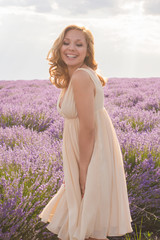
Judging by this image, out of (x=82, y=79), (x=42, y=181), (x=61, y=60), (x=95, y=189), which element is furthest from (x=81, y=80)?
(x=42, y=181)

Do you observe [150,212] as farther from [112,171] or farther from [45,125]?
[45,125]

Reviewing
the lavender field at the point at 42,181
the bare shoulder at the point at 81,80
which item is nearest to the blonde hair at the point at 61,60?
the bare shoulder at the point at 81,80

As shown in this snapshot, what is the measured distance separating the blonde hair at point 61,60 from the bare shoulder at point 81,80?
1.06 feet

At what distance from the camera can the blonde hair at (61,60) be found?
2.08 m

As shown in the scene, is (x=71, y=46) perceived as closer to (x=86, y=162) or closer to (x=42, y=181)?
(x=86, y=162)

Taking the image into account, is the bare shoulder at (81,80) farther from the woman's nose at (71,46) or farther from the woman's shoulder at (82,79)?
the woman's nose at (71,46)

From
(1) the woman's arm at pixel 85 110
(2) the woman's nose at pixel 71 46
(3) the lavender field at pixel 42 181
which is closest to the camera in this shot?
(1) the woman's arm at pixel 85 110

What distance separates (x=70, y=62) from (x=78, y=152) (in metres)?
0.65

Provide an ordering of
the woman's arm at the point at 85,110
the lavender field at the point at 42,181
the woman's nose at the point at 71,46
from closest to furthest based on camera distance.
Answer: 1. the woman's arm at the point at 85,110
2. the woman's nose at the point at 71,46
3. the lavender field at the point at 42,181

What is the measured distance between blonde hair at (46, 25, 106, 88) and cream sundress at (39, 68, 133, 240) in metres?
0.22

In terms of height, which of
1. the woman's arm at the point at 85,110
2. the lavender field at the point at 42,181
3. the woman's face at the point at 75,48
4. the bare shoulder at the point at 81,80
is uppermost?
the woman's face at the point at 75,48

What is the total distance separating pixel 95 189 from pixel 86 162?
7.4 inches

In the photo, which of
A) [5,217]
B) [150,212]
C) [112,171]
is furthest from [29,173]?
[150,212]

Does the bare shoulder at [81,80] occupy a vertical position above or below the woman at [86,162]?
above
